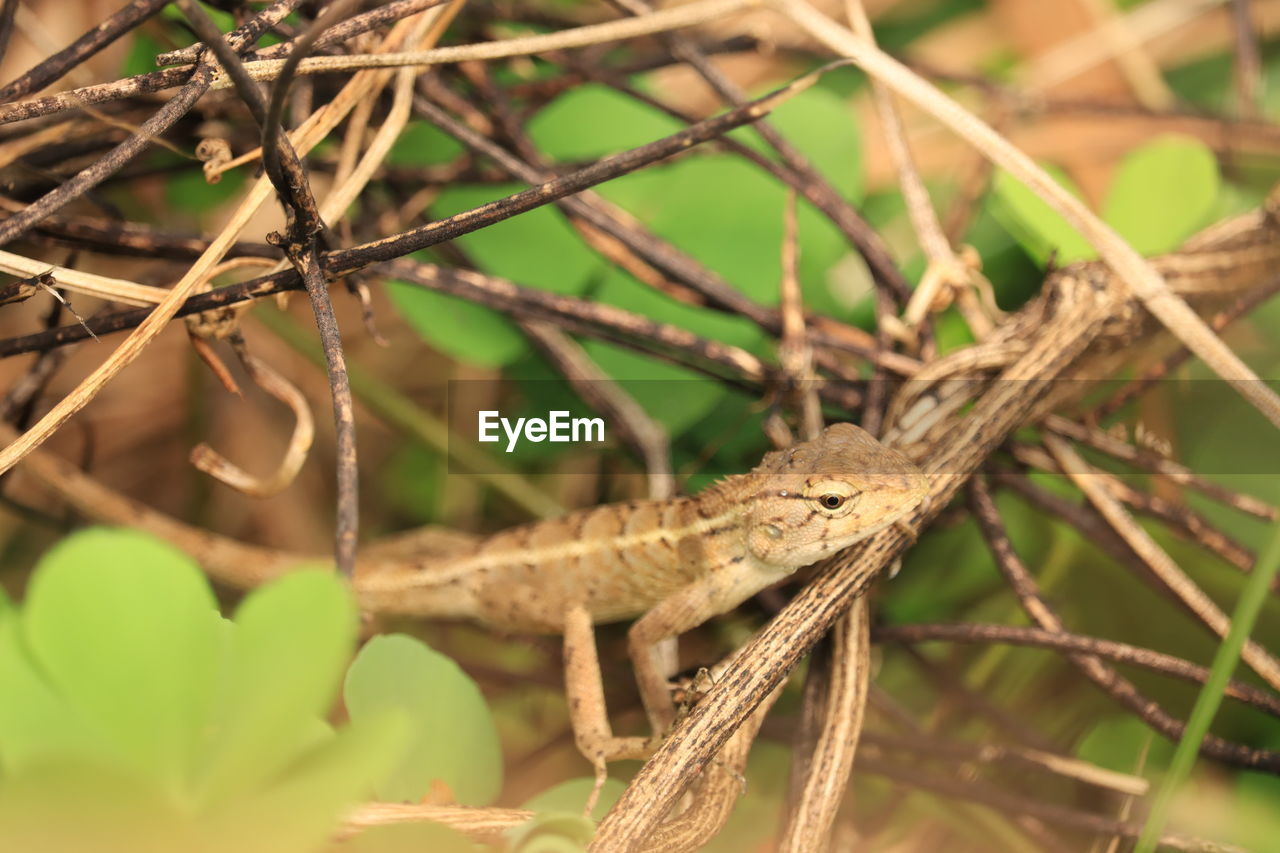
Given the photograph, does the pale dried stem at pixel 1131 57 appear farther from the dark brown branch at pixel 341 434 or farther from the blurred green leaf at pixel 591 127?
the dark brown branch at pixel 341 434

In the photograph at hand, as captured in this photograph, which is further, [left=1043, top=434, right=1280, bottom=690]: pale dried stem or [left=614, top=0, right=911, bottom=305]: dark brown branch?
[left=614, top=0, right=911, bottom=305]: dark brown branch

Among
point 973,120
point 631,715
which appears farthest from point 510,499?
point 973,120

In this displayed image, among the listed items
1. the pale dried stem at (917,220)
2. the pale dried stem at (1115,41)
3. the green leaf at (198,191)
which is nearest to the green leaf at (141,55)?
the green leaf at (198,191)

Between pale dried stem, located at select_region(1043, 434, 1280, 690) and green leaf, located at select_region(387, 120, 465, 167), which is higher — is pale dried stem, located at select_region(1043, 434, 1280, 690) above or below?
below

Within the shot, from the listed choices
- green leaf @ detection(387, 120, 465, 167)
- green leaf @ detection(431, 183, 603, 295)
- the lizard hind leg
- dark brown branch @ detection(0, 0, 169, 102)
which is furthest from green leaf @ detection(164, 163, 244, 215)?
the lizard hind leg

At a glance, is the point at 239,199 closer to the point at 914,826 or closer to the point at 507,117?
the point at 507,117

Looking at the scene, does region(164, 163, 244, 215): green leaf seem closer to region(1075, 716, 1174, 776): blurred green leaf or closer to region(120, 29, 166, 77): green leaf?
region(120, 29, 166, 77): green leaf
